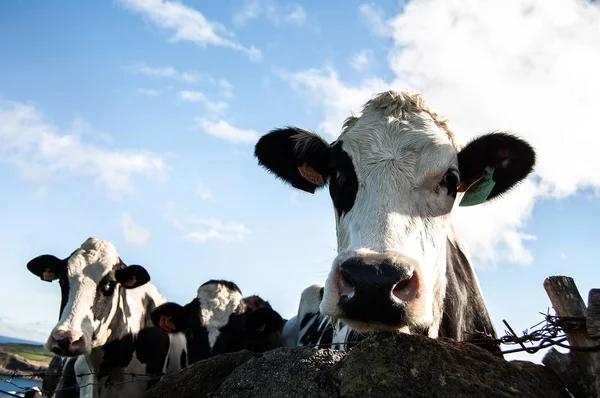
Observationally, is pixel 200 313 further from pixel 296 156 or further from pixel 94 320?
pixel 296 156

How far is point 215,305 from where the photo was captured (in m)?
8.42

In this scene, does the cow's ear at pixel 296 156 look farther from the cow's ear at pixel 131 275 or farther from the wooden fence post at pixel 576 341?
the cow's ear at pixel 131 275

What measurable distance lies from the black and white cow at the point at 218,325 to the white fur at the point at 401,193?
4210 mm

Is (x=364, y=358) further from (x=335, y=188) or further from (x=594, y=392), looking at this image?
(x=335, y=188)

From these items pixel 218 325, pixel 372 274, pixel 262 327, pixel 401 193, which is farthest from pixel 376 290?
pixel 218 325

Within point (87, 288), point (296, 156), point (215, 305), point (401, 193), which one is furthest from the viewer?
point (215, 305)

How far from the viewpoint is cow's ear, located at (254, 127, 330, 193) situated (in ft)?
15.9

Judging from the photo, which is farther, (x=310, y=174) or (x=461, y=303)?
(x=310, y=174)

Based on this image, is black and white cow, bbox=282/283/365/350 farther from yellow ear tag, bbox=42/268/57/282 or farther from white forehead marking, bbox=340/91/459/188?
yellow ear tag, bbox=42/268/57/282

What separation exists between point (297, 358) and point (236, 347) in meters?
5.29


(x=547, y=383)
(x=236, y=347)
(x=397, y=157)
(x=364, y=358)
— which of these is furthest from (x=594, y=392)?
(x=236, y=347)

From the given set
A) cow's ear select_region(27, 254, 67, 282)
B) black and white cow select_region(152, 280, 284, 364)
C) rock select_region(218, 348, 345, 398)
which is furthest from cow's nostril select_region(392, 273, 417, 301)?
cow's ear select_region(27, 254, 67, 282)

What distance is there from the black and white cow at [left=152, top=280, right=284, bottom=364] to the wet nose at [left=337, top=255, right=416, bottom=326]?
17.4ft

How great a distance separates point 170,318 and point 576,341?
20.9 feet
